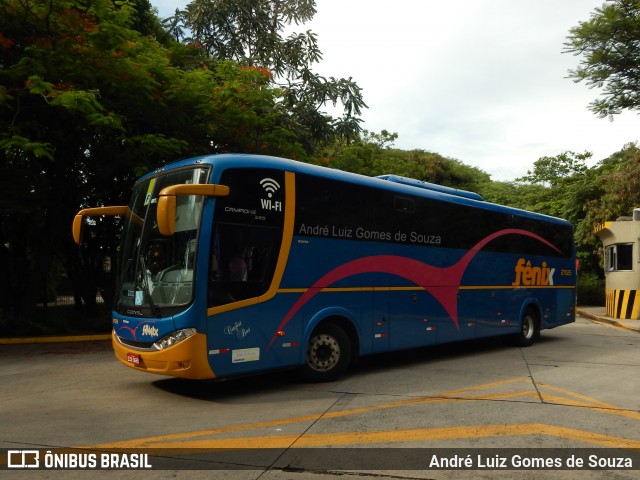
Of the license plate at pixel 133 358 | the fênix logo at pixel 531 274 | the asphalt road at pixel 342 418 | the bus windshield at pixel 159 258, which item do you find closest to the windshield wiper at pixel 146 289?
the bus windshield at pixel 159 258

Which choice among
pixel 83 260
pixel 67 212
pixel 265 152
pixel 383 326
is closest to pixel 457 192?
pixel 383 326

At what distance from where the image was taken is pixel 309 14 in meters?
22.4

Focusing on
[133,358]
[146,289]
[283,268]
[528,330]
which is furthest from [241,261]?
[528,330]

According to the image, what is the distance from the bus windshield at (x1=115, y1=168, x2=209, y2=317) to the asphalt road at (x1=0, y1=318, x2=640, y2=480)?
4.38 feet

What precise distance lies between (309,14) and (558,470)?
21.0 metres

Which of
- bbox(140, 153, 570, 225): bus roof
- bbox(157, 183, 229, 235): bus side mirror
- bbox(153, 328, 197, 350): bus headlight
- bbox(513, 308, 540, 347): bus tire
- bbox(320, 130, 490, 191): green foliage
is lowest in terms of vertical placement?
bbox(513, 308, 540, 347): bus tire

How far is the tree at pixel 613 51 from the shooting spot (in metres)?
19.8

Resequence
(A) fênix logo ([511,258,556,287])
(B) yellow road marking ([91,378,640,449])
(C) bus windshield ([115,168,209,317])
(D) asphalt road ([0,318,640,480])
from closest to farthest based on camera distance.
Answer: (D) asphalt road ([0,318,640,480])
(B) yellow road marking ([91,378,640,449])
(C) bus windshield ([115,168,209,317])
(A) fênix logo ([511,258,556,287])

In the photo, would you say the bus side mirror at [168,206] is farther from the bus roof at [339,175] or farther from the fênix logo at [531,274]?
the fênix logo at [531,274]

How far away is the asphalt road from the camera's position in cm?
487

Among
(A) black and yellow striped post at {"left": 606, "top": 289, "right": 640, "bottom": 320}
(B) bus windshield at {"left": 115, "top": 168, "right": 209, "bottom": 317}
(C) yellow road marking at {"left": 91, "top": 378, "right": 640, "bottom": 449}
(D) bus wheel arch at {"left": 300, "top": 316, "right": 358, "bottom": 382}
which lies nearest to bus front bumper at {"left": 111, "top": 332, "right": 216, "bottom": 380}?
(B) bus windshield at {"left": 115, "top": 168, "right": 209, "bottom": 317}

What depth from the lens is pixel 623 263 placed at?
20781 mm

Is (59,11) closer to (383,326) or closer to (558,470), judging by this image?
(383,326)

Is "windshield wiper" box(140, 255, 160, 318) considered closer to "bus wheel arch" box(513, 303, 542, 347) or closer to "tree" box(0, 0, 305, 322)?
"tree" box(0, 0, 305, 322)
